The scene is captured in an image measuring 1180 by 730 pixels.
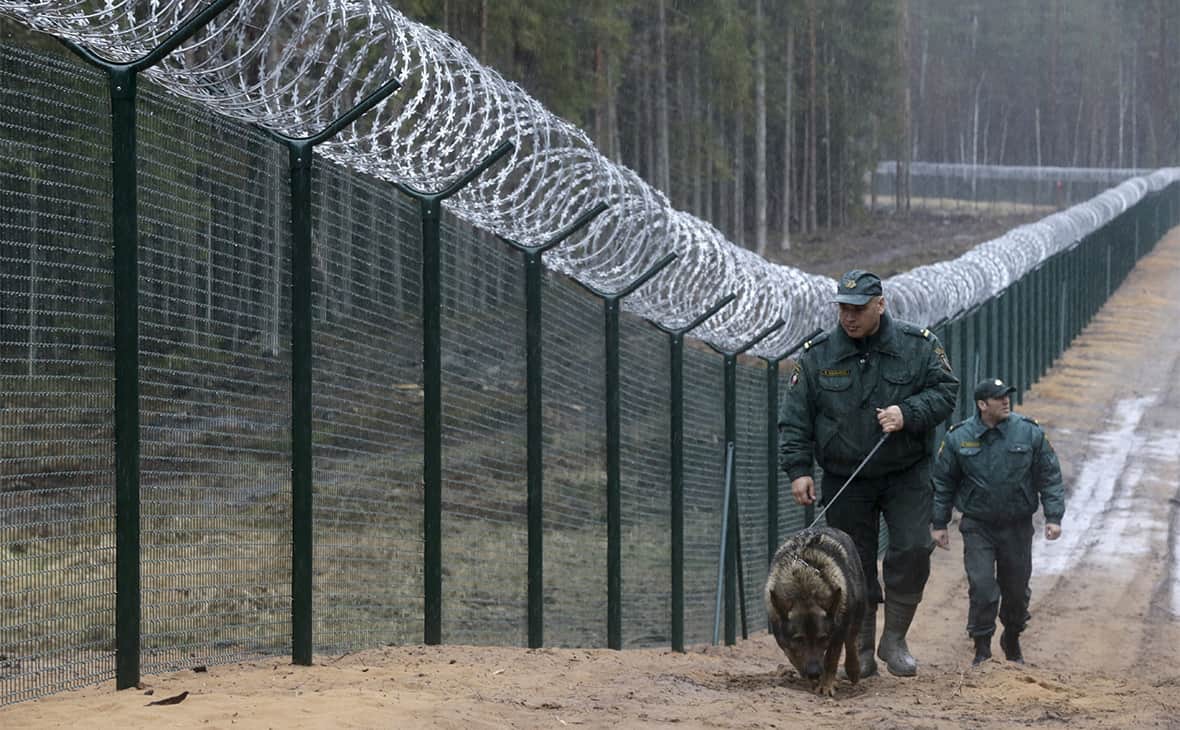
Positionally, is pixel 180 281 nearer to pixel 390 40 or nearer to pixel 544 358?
pixel 390 40

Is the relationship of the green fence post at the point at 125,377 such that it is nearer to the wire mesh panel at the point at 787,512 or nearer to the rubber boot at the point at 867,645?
the rubber boot at the point at 867,645

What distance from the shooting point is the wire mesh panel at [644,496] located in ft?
35.7

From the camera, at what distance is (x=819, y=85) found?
66312 millimetres

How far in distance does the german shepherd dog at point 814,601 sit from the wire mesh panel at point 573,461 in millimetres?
2543

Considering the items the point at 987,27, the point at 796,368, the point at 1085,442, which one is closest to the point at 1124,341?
the point at 1085,442

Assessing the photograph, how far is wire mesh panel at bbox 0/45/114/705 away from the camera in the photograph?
18.1ft

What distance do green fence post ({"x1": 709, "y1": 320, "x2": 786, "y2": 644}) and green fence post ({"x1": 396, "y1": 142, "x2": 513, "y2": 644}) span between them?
3.78 meters

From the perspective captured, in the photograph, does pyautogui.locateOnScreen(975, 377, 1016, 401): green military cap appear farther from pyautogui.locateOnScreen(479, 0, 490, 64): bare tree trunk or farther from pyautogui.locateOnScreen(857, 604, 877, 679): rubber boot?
pyautogui.locateOnScreen(479, 0, 490, 64): bare tree trunk

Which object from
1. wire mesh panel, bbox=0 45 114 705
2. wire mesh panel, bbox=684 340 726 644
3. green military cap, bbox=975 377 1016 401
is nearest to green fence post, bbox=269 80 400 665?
wire mesh panel, bbox=0 45 114 705

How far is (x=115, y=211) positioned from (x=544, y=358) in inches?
164

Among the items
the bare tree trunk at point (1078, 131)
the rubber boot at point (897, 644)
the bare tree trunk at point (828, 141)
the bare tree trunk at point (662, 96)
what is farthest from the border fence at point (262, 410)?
the bare tree trunk at point (1078, 131)

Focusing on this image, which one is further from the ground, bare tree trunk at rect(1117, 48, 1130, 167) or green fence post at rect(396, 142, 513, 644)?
bare tree trunk at rect(1117, 48, 1130, 167)

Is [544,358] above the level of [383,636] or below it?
above

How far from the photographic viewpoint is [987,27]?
11225cm
